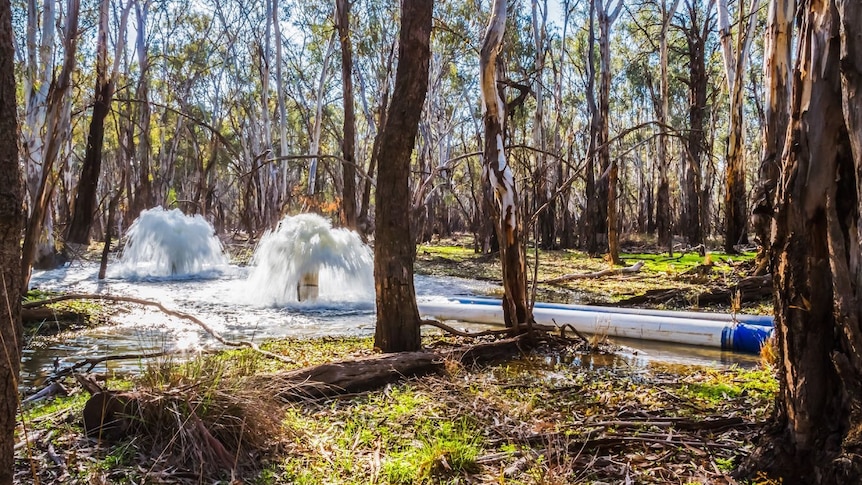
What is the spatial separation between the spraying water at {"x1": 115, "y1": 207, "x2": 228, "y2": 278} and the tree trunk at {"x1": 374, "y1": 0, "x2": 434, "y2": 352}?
845 centimetres

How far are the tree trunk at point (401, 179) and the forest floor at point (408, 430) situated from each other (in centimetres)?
59

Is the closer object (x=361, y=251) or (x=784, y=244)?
(x=784, y=244)

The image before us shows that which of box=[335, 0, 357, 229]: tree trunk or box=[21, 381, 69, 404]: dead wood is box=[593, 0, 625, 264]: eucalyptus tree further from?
box=[21, 381, 69, 404]: dead wood

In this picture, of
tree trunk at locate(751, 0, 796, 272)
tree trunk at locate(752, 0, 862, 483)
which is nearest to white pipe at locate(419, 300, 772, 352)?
tree trunk at locate(751, 0, 796, 272)

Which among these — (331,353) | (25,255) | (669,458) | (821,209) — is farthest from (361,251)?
(821,209)

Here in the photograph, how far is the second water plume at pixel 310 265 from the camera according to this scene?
8.55 metres

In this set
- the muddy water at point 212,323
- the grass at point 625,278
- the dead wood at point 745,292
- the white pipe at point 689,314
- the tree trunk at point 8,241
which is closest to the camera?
the tree trunk at point 8,241

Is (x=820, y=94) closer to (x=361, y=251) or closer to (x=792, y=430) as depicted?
(x=792, y=430)

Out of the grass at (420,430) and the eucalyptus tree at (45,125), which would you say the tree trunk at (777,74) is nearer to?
the grass at (420,430)

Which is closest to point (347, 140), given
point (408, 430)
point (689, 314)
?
point (689, 314)

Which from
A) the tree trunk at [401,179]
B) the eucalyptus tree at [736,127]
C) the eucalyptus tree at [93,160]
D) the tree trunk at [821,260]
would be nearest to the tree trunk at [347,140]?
the eucalyptus tree at [93,160]

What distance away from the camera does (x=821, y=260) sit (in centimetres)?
222

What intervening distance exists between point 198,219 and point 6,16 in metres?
11.6

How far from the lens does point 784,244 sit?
2344 mm
